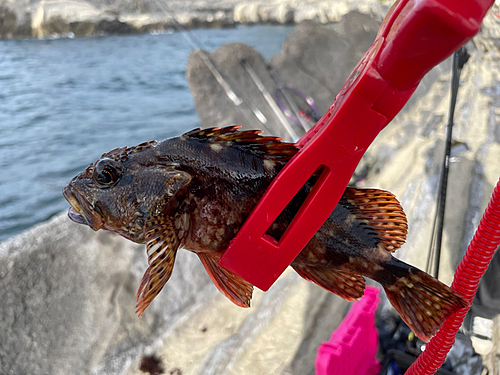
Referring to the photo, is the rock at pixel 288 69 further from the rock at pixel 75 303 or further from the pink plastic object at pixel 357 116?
the pink plastic object at pixel 357 116

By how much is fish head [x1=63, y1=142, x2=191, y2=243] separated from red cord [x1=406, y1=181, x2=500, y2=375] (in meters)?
1.02

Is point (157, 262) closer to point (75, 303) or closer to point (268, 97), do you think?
point (75, 303)

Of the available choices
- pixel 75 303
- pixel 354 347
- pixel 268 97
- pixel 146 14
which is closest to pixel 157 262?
pixel 354 347

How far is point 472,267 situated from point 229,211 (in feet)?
3.01

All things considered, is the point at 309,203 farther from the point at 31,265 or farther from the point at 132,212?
the point at 31,265

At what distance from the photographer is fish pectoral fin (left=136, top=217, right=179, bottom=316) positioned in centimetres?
99

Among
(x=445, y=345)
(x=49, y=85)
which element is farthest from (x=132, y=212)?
(x=49, y=85)

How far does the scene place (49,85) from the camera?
5602 mm

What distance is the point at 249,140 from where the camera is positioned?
42.2 inches

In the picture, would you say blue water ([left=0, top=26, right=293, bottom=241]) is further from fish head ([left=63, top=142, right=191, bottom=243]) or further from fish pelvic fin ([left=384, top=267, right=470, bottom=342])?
fish pelvic fin ([left=384, top=267, right=470, bottom=342])

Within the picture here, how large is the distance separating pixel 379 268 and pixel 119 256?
2.66 metres

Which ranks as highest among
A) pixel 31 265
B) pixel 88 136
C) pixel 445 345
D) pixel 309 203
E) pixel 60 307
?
pixel 309 203

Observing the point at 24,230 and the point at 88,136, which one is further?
the point at 88,136

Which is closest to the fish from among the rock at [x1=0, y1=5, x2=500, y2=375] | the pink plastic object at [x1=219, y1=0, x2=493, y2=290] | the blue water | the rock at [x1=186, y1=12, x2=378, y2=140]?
A: the pink plastic object at [x1=219, y1=0, x2=493, y2=290]
